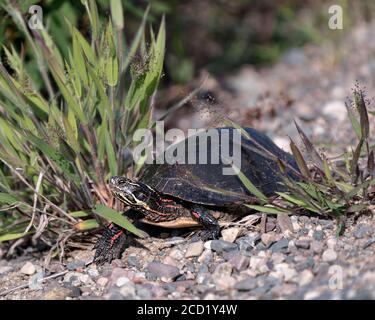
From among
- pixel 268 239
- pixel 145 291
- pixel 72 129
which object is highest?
pixel 72 129

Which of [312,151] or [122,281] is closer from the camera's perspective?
[122,281]

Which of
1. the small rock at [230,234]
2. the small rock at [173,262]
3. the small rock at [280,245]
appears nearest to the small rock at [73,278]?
the small rock at [173,262]

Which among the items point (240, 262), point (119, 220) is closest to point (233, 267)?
point (240, 262)

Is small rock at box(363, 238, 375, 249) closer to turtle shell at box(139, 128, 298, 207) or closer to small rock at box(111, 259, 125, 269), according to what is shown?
turtle shell at box(139, 128, 298, 207)

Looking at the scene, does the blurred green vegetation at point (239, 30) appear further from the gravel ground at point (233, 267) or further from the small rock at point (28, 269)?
the small rock at point (28, 269)

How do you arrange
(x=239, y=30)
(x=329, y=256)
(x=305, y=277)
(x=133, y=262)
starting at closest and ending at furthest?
(x=305, y=277)
(x=329, y=256)
(x=133, y=262)
(x=239, y=30)

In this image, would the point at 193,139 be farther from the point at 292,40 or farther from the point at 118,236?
the point at 292,40

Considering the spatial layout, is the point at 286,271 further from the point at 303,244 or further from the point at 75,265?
the point at 75,265
